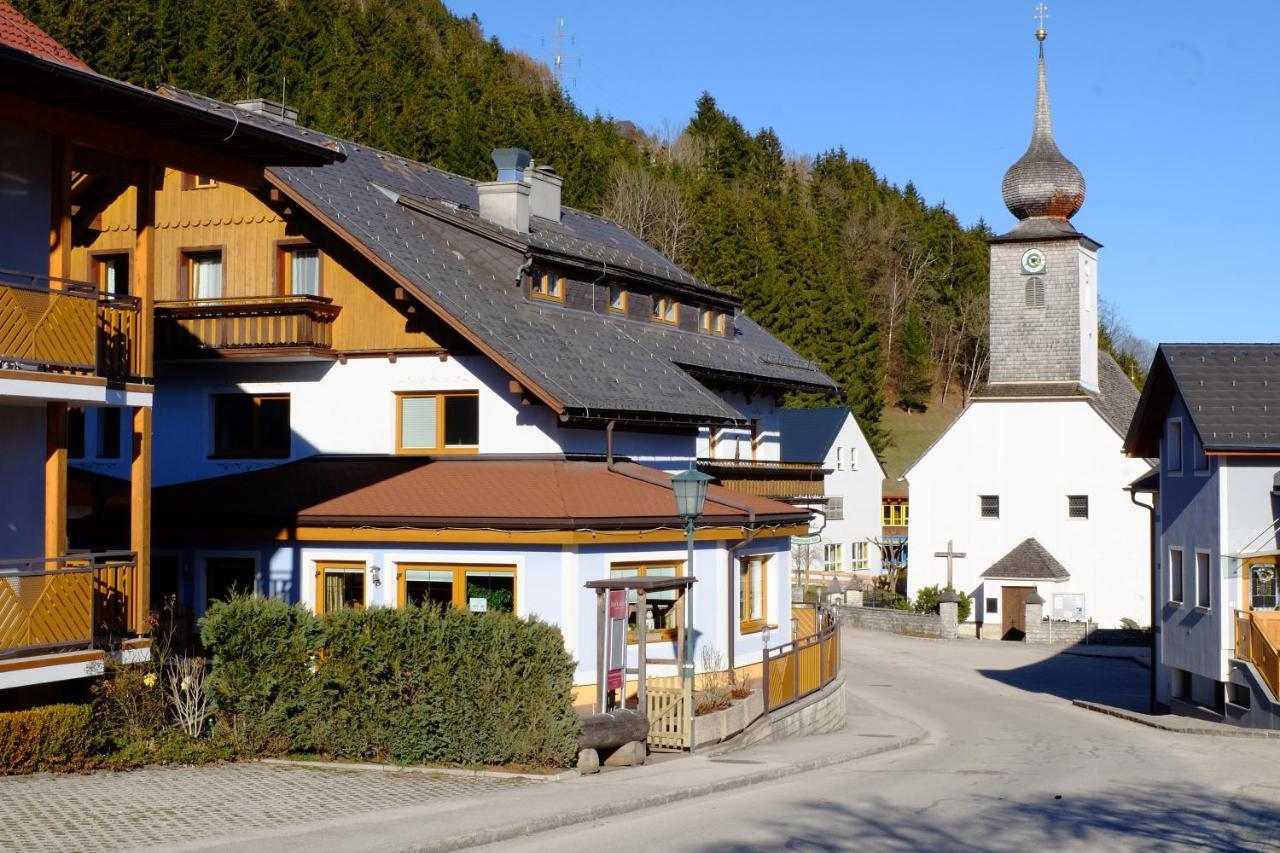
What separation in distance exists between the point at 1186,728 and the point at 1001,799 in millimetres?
12825

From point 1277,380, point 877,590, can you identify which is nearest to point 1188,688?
point 1277,380

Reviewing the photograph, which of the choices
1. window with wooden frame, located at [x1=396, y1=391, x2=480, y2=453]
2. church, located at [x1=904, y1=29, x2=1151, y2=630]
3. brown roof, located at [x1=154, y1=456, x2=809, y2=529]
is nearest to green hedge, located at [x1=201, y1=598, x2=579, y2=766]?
brown roof, located at [x1=154, y1=456, x2=809, y2=529]

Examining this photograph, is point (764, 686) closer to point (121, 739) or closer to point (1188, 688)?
point (121, 739)

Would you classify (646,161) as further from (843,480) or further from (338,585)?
(338,585)

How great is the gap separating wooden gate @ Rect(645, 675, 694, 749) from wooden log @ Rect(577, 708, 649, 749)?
97cm

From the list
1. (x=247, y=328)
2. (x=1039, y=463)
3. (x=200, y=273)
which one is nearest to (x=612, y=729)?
(x=247, y=328)

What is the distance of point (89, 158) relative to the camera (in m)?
18.7

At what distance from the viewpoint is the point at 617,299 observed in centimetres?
3153

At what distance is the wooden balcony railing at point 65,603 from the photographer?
15.6 m

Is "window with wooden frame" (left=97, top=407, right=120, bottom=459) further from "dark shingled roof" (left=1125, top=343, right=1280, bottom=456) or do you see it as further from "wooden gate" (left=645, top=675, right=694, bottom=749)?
"dark shingled roof" (left=1125, top=343, right=1280, bottom=456)

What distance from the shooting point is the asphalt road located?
1414cm

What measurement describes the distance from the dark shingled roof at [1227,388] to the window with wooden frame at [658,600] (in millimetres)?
11336

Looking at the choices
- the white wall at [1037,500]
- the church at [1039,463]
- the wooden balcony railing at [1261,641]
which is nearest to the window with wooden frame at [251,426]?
the wooden balcony railing at [1261,641]

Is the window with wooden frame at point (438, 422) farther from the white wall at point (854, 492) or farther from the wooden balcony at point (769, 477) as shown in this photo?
the white wall at point (854, 492)
